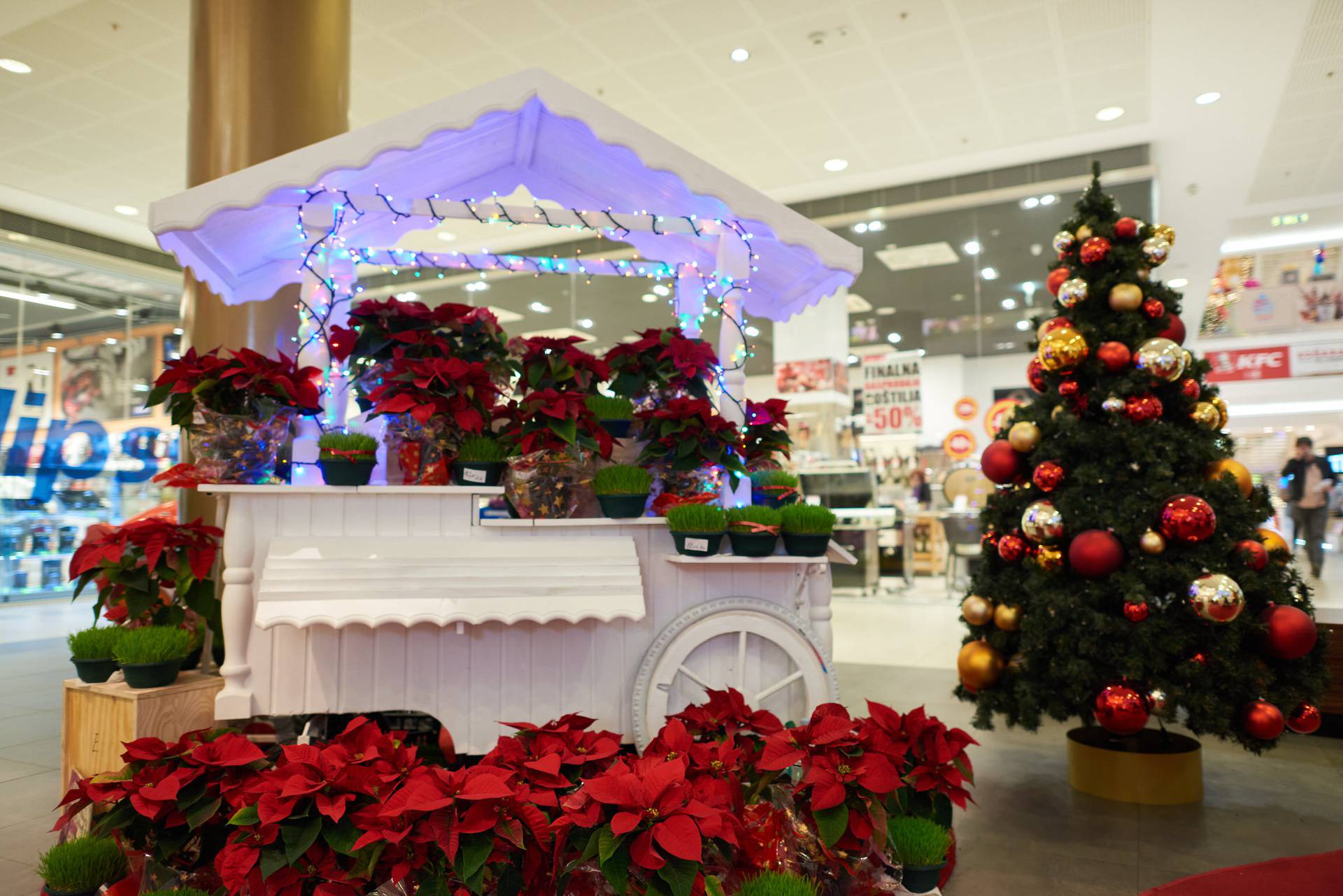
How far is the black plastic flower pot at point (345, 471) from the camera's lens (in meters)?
2.12

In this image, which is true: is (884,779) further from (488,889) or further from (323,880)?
(323,880)

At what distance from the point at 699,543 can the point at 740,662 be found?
34 cm

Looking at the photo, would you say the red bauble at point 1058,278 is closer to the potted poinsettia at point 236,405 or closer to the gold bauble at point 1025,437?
the gold bauble at point 1025,437

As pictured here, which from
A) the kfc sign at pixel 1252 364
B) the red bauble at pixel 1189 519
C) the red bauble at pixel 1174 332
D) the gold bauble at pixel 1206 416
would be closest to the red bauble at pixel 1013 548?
the red bauble at pixel 1189 519

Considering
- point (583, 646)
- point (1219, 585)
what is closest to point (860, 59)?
point (1219, 585)

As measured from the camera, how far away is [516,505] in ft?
7.32

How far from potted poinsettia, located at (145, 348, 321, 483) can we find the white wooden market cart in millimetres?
143

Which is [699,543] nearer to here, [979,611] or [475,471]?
[475,471]

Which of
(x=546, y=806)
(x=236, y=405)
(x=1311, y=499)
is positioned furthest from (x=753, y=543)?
(x=1311, y=499)

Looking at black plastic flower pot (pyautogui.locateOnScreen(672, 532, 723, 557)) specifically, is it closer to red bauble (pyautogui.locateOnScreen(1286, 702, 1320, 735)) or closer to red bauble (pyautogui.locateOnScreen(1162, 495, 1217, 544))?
red bauble (pyautogui.locateOnScreen(1162, 495, 1217, 544))

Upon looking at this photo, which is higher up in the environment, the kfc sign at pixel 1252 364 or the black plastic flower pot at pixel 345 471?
the kfc sign at pixel 1252 364

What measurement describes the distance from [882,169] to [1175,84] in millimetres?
2258

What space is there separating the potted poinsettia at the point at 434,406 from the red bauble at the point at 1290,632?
233cm

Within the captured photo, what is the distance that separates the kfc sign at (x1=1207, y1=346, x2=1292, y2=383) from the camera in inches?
418
